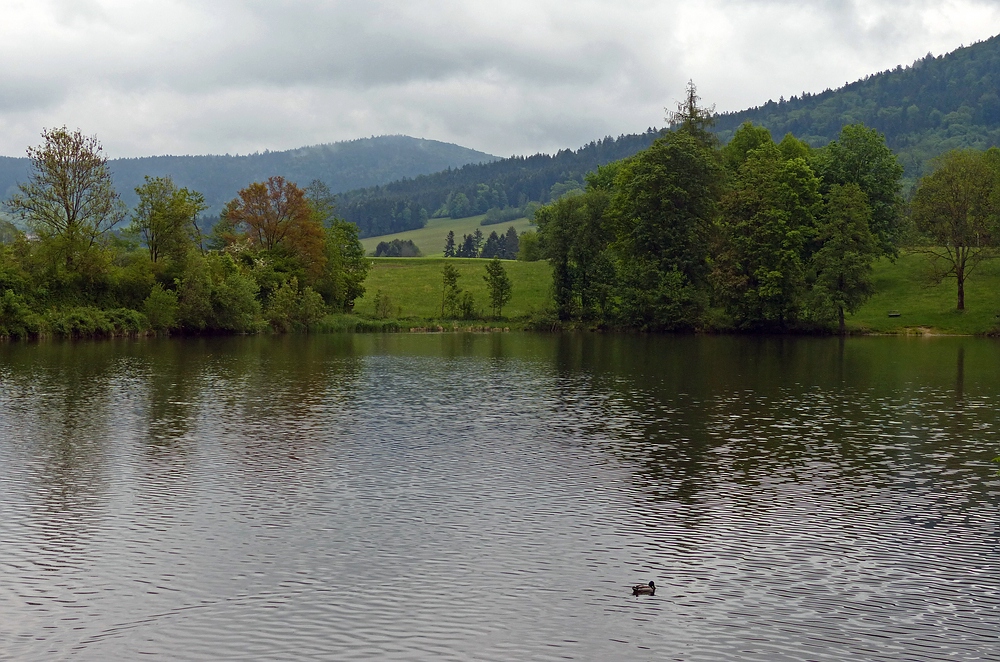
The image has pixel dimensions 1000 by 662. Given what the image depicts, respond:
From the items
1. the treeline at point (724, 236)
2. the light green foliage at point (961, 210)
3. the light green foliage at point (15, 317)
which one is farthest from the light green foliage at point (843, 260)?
the light green foliage at point (15, 317)

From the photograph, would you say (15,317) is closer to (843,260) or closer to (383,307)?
(383,307)

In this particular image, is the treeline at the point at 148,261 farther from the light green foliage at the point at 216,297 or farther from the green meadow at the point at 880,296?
the green meadow at the point at 880,296

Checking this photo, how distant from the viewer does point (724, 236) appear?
104 metres

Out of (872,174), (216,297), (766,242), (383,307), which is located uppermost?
(872,174)

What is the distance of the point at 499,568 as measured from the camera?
18172mm

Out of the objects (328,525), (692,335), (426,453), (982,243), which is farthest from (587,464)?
(982,243)

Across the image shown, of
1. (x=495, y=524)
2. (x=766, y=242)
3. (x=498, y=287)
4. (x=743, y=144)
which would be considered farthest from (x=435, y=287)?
(x=495, y=524)

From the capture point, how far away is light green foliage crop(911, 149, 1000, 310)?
104250 millimetres

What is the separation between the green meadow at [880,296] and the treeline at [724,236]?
4732 millimetres

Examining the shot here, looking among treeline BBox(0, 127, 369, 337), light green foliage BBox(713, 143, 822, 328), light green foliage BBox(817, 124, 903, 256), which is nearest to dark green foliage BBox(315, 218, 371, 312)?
treeline BBox(0, 127, 369, 337)

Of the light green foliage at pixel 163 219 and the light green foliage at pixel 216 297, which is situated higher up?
the light green foliage at pixel 163 219

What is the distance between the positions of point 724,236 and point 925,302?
82.0 ft

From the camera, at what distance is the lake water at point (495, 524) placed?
15000 millimetres

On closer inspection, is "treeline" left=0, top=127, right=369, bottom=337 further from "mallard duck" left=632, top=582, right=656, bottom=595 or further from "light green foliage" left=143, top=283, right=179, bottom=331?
"mallard duck" left=632, top=582, right=656, bottom=595
